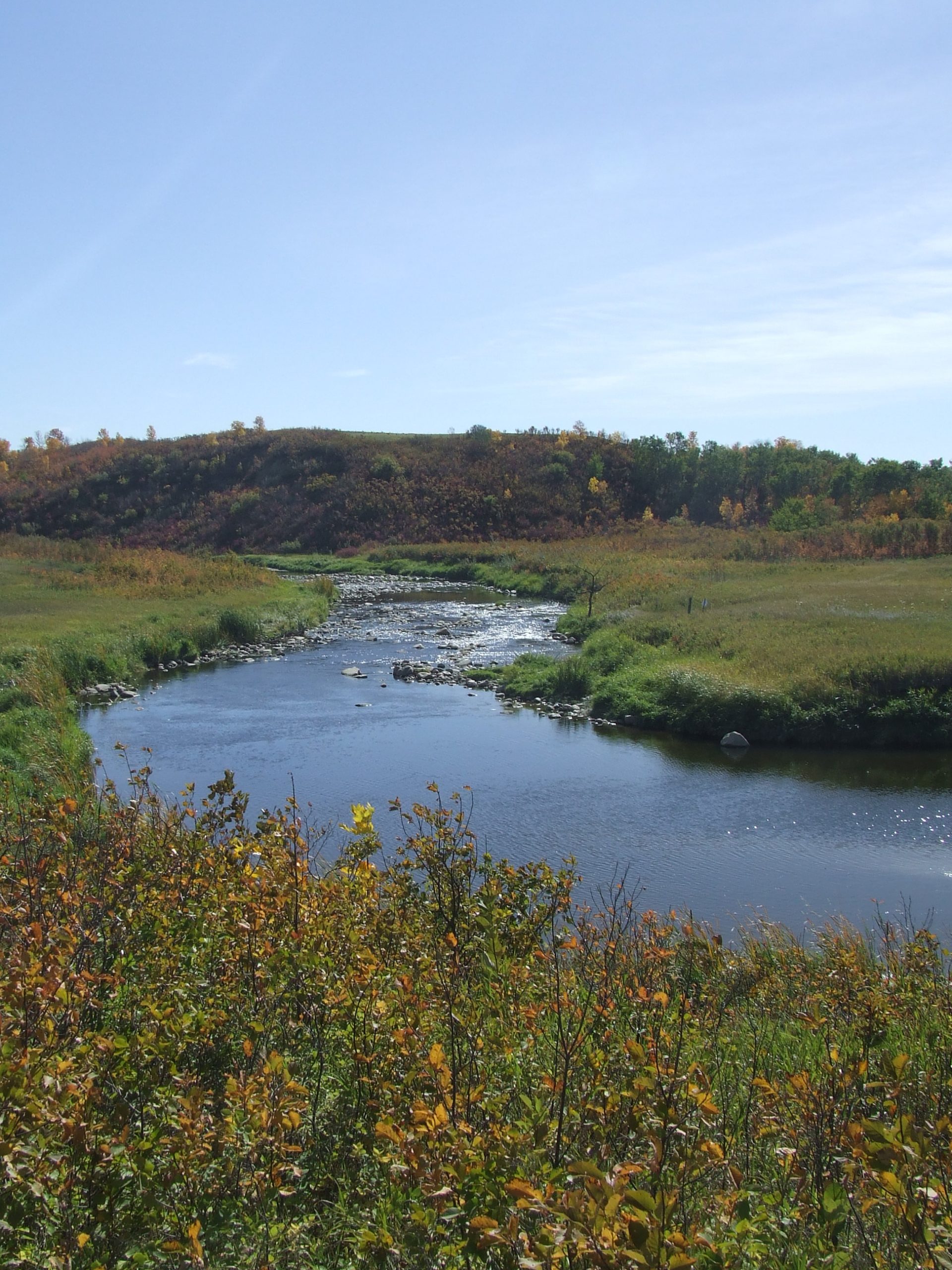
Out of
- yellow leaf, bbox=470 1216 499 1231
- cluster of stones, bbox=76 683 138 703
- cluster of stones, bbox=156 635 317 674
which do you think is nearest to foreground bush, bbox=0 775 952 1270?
yellow leaf, bbox=470 1216 499 1231

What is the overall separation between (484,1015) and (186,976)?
5.81 ft

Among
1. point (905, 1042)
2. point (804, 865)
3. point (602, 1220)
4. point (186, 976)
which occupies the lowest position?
point (804, 865)

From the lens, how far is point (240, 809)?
6.51 metres

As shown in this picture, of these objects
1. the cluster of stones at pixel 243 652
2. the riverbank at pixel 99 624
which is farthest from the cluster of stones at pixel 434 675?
the riverbank at pixel 99 624

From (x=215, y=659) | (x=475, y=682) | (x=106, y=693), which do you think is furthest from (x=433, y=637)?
(x=106, y=693)

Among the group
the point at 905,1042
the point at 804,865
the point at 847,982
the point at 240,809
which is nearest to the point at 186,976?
the point at 240,809

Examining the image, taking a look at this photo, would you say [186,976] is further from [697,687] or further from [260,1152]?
[697,687]

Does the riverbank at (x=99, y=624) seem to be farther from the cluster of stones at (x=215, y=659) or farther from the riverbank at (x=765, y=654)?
the riverbank at (x=765, y=654)

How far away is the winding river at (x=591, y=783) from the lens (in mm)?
14406

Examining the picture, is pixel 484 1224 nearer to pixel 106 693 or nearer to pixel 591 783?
pixel 591 783

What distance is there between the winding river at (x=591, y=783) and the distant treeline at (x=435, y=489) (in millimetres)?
53095

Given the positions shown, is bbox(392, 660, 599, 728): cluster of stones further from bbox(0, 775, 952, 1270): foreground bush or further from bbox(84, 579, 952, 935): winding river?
bbox(0, 775, 952, 1270): foreground bush

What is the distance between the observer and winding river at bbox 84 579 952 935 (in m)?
14.4

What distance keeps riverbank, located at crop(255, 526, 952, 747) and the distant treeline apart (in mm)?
30894
